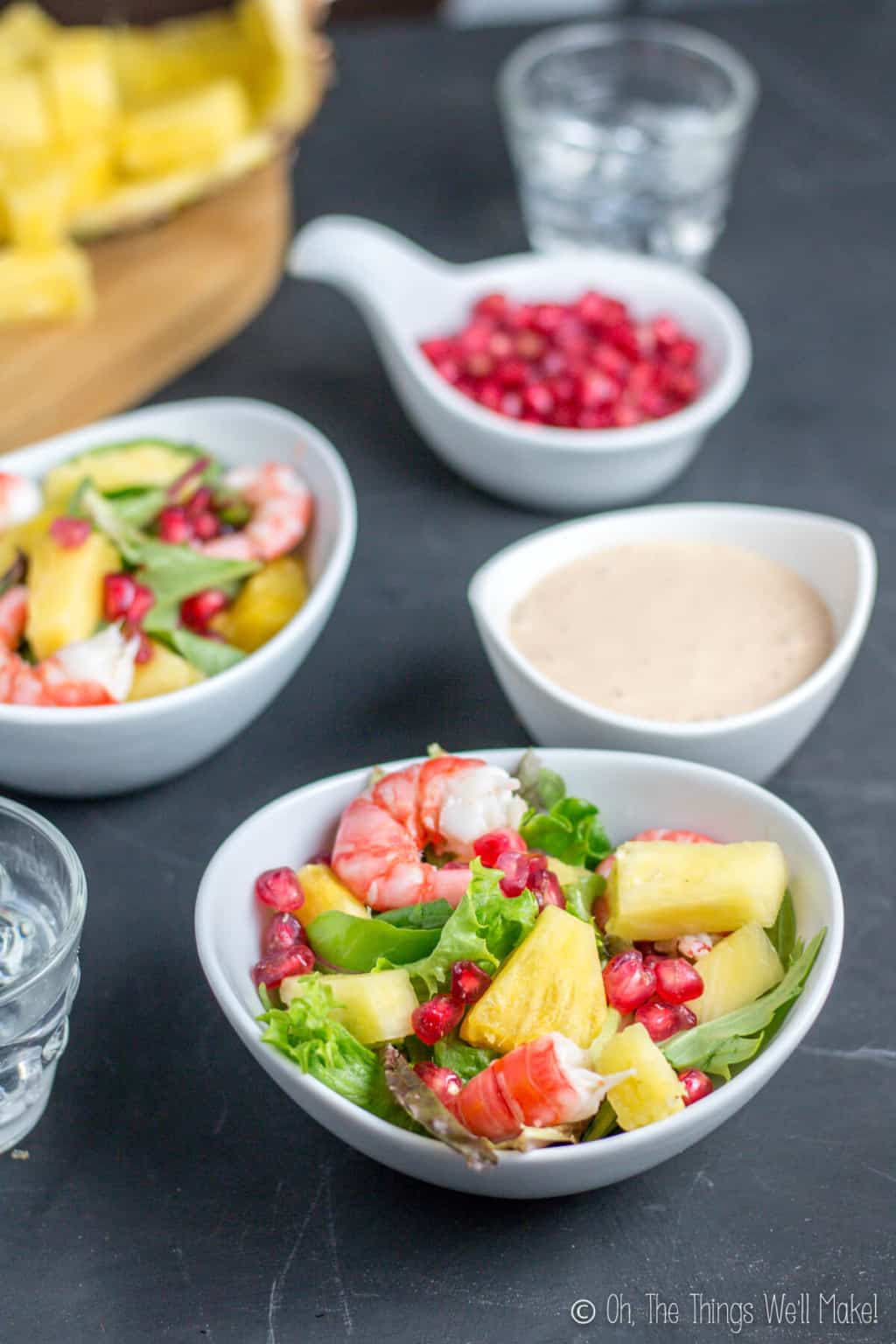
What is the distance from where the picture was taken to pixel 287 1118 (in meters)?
1.59

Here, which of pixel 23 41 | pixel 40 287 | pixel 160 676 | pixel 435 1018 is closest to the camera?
pixel 435 1018

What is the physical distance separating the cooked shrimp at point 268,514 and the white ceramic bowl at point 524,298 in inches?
13.3

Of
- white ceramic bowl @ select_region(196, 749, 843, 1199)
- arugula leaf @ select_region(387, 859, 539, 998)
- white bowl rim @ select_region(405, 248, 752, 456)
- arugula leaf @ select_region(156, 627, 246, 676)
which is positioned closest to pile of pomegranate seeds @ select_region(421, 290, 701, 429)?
white bowl rim @ select_region(405, 248, 752, 456)

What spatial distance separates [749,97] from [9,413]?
1.50 metres

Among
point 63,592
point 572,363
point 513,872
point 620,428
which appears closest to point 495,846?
point 513,872

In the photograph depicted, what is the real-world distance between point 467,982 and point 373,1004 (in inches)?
3.7

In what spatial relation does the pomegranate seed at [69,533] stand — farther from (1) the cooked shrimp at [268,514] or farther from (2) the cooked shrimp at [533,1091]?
(2) the cooked shrimp at [533,1091]

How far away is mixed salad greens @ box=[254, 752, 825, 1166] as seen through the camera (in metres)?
1.32

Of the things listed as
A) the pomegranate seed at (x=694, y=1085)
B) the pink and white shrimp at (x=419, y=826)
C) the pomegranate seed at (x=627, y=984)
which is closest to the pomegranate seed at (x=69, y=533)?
the pink and white shrimp at (x=419, y=826)

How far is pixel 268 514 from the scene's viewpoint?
203 cm

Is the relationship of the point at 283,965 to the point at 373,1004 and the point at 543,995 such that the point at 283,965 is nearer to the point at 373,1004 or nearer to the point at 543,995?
the point at 373,1004

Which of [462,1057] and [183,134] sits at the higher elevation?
[183,134]

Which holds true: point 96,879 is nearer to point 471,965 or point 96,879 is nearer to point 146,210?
point 471,965

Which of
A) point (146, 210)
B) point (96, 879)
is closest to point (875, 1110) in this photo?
point (96, 879)
